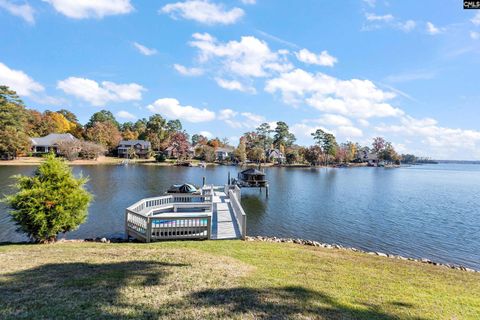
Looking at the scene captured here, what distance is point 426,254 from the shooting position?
565 inches

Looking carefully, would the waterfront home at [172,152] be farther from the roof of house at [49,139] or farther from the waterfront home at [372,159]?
the waterfront home at [372,159]

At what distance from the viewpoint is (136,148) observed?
9106cm

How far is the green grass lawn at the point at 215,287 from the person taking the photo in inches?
181

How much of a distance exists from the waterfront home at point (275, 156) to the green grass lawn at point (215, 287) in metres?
93.0

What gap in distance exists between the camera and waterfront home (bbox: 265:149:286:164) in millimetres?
101625

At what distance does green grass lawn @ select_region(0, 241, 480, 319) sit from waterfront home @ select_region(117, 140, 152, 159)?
85998 mm

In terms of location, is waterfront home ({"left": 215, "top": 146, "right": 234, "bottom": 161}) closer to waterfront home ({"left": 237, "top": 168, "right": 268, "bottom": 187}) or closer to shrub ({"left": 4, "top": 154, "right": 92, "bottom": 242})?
waterfront home ({"left": 237, "top": 168, "right": 268, "bottom": 187})

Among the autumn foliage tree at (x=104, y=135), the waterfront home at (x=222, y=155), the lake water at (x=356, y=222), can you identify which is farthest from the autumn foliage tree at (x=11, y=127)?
the waterfront home at (x=222, y=155)

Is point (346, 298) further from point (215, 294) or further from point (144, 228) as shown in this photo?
point (144, 228)

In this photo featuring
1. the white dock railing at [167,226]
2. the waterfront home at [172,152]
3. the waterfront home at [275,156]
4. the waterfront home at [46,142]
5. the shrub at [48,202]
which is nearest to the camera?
the shrub at [48,202]

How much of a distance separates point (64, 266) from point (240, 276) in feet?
14.7

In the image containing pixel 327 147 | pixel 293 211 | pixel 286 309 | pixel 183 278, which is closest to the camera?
pixel 286 309

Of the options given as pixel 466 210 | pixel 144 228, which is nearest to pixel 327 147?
pixel 466 210

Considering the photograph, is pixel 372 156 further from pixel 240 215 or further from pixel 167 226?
pixel 167 226
